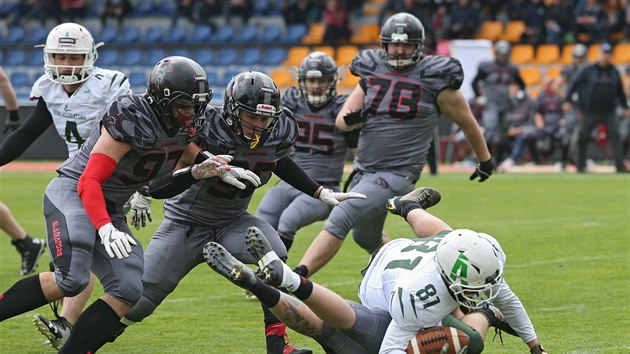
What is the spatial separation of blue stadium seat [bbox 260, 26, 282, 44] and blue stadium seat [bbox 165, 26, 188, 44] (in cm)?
158

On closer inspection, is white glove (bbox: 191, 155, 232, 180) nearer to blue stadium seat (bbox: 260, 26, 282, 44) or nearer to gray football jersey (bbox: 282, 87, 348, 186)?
gray football jersey (bbox: 282, 87, 348, 186)

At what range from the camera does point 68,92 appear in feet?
20.0

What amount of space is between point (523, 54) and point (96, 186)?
16.3 m

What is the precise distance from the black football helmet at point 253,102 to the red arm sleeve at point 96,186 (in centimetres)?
67

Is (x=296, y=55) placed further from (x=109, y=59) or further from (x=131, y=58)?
(x=109, y=59)

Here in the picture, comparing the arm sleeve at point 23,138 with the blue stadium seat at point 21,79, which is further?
the blue stadium seat at point 21,79

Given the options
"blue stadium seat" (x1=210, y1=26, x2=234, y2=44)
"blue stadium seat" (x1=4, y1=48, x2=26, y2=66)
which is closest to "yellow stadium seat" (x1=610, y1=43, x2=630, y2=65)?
"blue stadium seat" (x1=210, y1=26, x2=234, y2=44)

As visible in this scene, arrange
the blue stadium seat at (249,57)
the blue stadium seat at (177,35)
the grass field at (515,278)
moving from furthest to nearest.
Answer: the blue stadium seat at (177,35), the blue stadium seat at (249,57), the grass field at (515,278)

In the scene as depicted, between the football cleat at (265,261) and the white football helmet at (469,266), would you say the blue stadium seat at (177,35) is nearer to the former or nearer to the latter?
the football cleat at (265,261)

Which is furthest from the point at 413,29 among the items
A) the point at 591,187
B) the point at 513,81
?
the point at 513,81

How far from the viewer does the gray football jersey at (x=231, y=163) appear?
5.27 metres

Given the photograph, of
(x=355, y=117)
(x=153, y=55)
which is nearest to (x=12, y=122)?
(x=355, y=117)

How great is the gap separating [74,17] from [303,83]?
16703 millimetres

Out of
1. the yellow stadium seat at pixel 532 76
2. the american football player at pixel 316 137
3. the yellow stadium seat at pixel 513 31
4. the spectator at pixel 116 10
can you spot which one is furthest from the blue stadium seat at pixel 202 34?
the american football player at pixel 316 137
